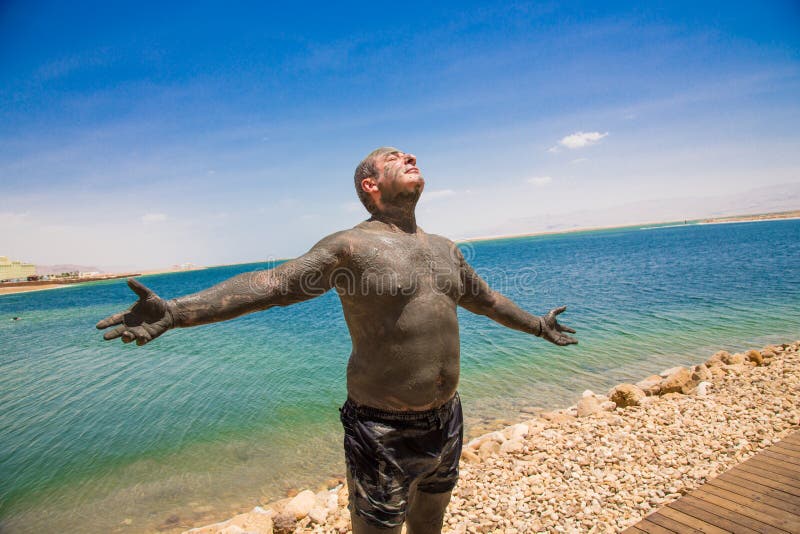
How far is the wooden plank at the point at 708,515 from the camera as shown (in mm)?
3161

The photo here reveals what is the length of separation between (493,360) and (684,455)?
25.3 feet

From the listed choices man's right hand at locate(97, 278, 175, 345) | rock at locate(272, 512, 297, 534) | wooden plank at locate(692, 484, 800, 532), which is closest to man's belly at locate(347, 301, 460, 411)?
man's right hand at locate(97, 278, 175, 345)

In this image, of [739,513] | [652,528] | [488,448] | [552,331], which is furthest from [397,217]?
[488,448]

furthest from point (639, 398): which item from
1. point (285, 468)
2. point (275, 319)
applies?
point (275, 319)

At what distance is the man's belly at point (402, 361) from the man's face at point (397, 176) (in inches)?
26.1

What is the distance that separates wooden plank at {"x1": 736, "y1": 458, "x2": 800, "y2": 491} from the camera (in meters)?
3.65

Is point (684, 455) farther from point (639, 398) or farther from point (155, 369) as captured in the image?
point (155, 369)

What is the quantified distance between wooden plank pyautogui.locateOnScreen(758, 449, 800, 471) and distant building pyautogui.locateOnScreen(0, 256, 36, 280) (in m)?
133

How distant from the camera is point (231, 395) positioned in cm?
1213

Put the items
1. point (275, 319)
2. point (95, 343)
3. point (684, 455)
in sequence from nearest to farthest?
point (684, 455), point (95, 343), point (275, 319)

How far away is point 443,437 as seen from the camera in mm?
2367

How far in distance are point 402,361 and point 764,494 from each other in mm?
3561

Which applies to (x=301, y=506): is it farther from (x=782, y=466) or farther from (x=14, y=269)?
(x=14, y=269)

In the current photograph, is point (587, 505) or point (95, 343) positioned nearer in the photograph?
point (587, 505)
